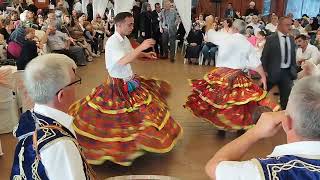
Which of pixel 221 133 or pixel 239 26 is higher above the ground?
pixel 239 26

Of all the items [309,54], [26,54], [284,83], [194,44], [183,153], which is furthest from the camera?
[194,44]

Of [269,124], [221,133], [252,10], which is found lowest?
[221,133]

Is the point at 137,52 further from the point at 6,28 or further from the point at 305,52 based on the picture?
the point at 6,28

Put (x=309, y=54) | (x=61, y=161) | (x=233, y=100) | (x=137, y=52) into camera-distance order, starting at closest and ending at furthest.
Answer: (x=61, y=161), (x=137, y=52), (x=233, y=100), (x=309, y=54)

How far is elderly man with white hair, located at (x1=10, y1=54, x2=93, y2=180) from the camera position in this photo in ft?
4.75

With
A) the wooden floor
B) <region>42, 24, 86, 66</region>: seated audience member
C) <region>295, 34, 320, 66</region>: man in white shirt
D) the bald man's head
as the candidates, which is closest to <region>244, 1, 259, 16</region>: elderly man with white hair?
<region>295, 34, 320, 66</region>: man in white shirt

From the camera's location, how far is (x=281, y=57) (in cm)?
464

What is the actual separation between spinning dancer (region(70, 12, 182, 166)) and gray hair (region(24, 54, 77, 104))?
1827 mm

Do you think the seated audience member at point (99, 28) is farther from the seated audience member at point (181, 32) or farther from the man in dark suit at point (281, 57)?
the man in dark suit at point (281, 57)

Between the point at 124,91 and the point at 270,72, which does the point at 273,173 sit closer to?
the point at 124,91

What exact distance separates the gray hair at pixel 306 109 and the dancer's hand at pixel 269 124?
2.1 inches

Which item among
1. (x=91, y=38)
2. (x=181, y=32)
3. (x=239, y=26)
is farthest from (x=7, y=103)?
(x=181, y=32)

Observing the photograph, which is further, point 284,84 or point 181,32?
point 181,32

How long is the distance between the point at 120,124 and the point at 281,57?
213 cm
